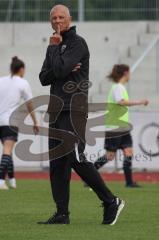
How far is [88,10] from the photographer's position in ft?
89.8

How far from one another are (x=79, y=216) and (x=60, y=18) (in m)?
2.34

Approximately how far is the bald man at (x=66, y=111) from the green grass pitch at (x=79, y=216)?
31cm

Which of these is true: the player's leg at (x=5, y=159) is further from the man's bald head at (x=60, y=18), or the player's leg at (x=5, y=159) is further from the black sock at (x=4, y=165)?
the man's bald head at (x=60, y=18)

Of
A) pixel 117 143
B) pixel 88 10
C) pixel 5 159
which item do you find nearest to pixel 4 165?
pixel 5 159

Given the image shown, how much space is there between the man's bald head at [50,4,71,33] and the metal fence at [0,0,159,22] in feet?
58.5

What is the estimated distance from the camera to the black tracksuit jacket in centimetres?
854

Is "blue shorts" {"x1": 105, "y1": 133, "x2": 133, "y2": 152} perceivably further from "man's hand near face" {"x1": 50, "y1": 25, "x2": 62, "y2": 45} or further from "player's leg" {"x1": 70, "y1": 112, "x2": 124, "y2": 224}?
"man's hand near face" {"x1": 50, "y1": 25, "x2": 62, "y2": 45}

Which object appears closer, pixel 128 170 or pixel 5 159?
pixel 5 159

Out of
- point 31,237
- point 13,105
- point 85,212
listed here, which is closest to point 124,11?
point 13,105

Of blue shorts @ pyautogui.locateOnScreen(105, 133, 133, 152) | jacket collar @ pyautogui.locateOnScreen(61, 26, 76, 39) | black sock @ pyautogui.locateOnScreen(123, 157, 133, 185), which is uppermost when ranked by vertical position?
jacket collar @ pyautogui.locateOnScreen(61, 26, 76, 39)

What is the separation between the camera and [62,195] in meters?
8.88

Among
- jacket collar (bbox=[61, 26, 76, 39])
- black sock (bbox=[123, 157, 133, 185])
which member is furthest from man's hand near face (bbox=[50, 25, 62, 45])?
black sock (bbox=[123, 157, 133, 185])

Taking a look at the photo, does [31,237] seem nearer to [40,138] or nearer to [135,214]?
[135,214]

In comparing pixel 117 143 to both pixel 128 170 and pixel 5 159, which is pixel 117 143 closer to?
pixel 128 170
